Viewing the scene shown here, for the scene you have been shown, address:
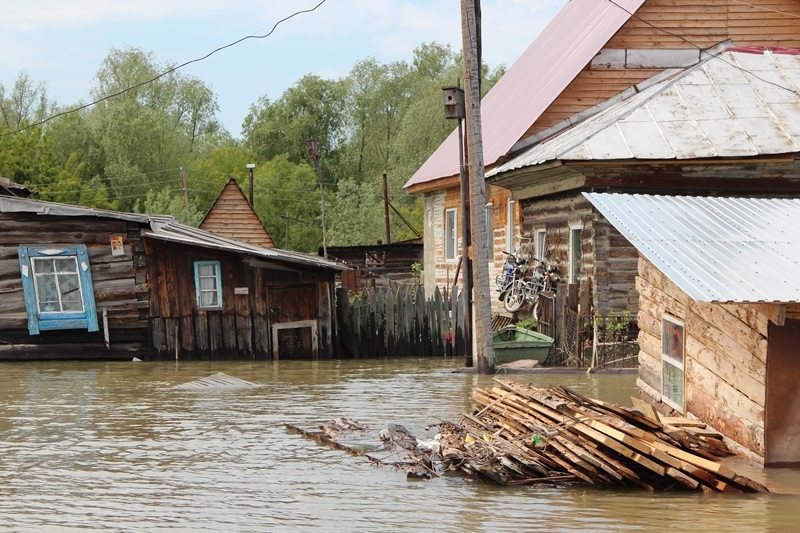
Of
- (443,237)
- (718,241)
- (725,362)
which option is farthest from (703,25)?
(725,362)

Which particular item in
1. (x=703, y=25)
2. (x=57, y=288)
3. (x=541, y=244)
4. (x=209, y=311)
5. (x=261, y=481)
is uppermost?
(x=703, y=25)

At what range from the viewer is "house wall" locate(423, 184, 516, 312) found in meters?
27.3

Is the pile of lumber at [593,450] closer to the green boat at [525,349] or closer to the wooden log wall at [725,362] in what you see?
the wooden log wall at [725,362]

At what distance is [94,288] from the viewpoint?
23.7m

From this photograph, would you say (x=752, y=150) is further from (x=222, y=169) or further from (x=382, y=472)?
(x=222, y=169)

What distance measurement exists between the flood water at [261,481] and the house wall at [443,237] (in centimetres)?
946

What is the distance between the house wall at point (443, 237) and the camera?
89.5 ft

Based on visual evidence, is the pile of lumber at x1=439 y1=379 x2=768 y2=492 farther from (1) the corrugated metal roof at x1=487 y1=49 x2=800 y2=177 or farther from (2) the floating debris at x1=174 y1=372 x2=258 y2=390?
(1) the corrugated metal roof at x1=487 y1=49 x2=800 y2=177

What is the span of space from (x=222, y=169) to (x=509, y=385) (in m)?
63.0

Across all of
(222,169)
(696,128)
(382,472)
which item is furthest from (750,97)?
(222,169)

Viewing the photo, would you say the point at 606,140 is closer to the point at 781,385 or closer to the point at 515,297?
the point at 515,297

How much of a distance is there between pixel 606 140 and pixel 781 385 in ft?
33.4

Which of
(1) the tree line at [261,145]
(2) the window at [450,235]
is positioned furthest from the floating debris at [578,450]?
(1) the tree line at [261,145]

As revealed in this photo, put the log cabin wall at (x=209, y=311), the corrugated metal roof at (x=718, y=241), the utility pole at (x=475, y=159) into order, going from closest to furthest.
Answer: the corrugated metal roof at (x=718, y=241) → the utility pole at (x=475, y=159) → the log cabin wall at (x=209, y=311)
